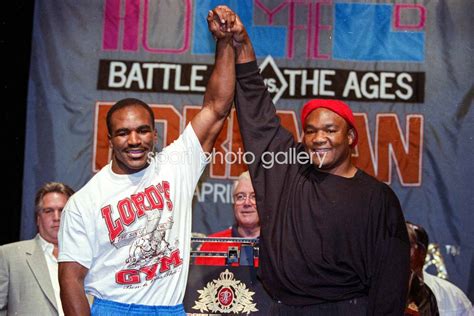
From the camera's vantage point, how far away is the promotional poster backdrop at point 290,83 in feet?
17.7

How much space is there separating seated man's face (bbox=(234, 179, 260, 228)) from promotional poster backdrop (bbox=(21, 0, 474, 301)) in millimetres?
454

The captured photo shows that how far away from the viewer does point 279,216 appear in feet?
11.9

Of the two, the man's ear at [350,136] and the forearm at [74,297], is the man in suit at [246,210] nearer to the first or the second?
the man's ear at [350,136]

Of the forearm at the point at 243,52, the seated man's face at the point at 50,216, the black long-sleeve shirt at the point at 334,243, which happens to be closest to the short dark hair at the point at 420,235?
the black long-sleeve shirt at the point at 334,243

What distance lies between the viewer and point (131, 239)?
3.39 meters

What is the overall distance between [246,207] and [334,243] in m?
1.58

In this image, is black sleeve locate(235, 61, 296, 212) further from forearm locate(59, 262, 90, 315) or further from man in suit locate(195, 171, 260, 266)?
man in suit locate(195, 171, 260, 266)

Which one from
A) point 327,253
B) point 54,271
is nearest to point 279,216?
point 327,253

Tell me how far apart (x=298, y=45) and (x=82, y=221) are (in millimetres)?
2604

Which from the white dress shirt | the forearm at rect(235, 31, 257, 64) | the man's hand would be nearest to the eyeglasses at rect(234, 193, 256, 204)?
the white dress shirt

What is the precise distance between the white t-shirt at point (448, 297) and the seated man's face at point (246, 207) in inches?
45.6

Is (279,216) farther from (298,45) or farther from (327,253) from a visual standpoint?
(298,45)

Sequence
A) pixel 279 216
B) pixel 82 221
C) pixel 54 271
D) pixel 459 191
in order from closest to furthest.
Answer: pixel 82 221 < pixel 279 216 < pixel 54 271 < pixel 459 191

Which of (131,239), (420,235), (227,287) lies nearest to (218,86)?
(131,239)
